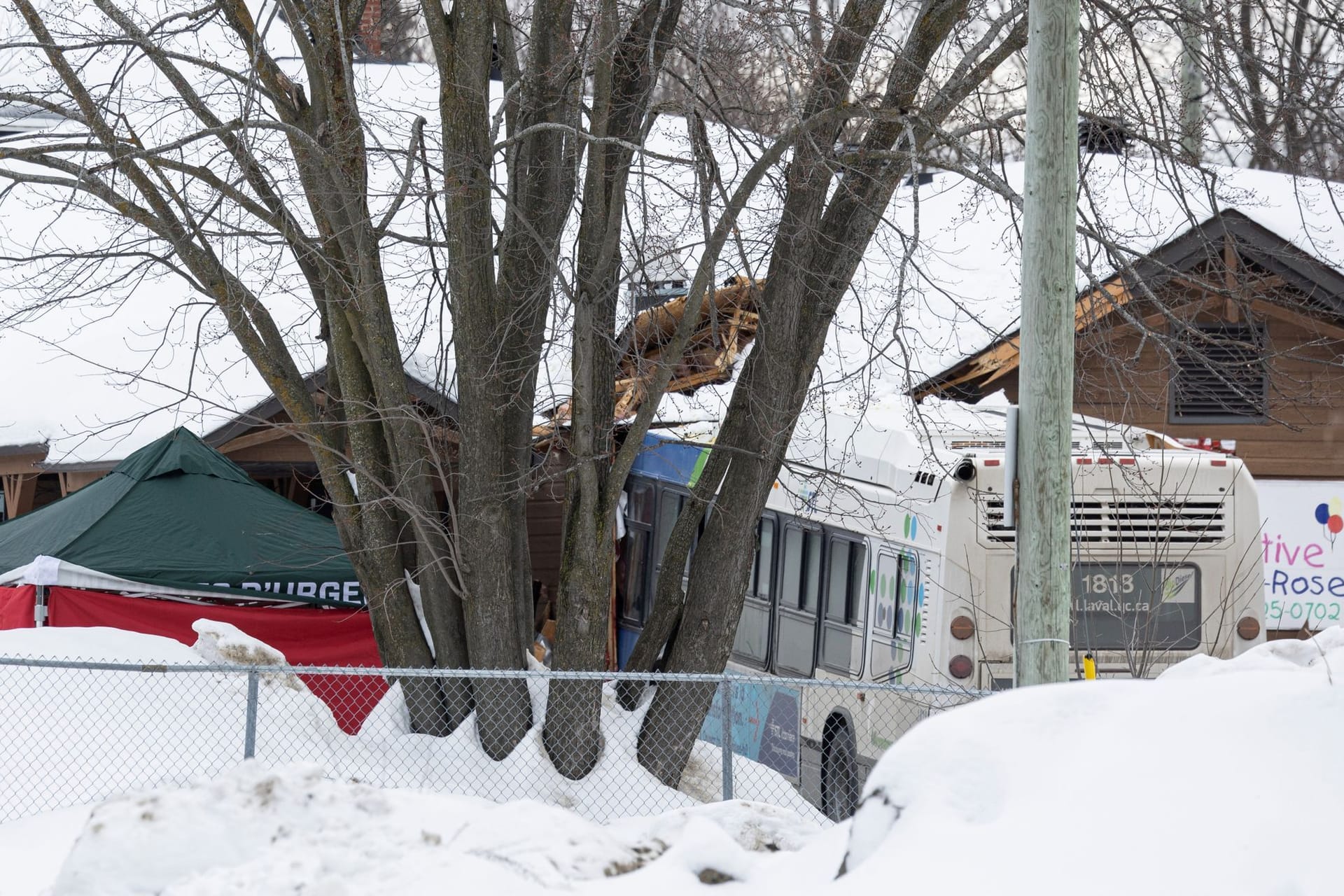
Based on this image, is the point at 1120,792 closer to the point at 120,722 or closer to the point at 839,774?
the point at 839,774

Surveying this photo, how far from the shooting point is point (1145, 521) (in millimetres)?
9742

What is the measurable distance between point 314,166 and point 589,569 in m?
3.31

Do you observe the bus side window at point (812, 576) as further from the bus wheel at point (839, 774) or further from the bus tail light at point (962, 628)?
the bus tail light at point (962, 628)

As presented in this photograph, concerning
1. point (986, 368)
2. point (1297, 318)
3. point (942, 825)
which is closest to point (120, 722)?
point (942, 825)

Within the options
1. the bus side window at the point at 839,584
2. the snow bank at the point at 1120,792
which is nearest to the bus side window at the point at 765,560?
the bus side window at the point at 839,584

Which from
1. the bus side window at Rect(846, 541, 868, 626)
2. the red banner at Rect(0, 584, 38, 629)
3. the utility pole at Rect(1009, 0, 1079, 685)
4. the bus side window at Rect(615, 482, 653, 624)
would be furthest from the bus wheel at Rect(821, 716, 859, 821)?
the red banner at Rect(0, 584, 38, 629)

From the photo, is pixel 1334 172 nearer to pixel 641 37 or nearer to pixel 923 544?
pixel 923 544

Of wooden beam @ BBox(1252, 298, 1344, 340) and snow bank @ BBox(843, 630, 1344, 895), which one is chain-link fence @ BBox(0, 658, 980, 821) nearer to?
snow bank @ BBox(843, 630, 1344, 895)

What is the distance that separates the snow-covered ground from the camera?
3473 millimetres

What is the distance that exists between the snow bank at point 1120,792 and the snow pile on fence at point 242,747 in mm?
4705

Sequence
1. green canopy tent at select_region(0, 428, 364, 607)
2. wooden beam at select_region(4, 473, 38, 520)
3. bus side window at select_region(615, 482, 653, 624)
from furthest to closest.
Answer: wooden beam at select_region(4, 473, 38, 520), bus side window at select_region(615, 482, 653, 624), green canopy tent at select_region(0, 428, 364, 607)

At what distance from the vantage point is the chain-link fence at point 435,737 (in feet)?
29.1

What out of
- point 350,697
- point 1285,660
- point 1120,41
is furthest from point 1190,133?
point 350,697

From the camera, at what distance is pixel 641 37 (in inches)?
348
